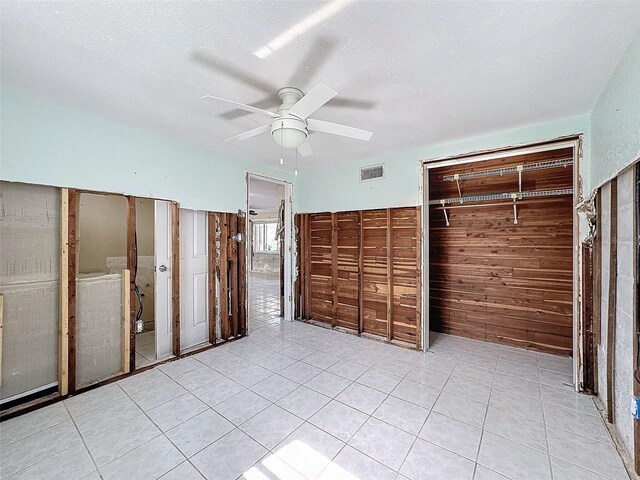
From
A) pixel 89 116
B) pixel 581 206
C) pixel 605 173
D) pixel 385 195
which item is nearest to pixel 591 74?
pixel 605 173

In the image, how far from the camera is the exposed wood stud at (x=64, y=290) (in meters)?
2.30

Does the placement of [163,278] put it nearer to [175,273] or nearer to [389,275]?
[175,273]

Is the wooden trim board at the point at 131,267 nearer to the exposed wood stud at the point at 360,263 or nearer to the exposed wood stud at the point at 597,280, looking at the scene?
the exposed wood stud at the point at 360,263

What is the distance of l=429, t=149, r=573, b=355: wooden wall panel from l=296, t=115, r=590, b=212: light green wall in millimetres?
686

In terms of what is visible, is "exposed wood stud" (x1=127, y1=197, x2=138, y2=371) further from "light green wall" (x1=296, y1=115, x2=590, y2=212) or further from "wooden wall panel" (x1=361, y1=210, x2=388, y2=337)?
"wooden wall panel" (x1=361, y1=210, x2=388, y2=337)

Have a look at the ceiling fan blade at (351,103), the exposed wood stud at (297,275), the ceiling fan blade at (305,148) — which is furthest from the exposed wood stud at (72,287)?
the exposed wood stud at (297,275)

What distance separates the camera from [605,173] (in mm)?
1939

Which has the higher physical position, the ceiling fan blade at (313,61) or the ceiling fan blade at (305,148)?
the ceiling fan blade at (313,61)

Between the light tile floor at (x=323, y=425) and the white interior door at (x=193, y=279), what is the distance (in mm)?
482

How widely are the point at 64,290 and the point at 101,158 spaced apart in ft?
4.03

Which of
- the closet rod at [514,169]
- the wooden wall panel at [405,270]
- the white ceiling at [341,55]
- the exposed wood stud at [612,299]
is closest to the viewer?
the white ceiling at [341,55]

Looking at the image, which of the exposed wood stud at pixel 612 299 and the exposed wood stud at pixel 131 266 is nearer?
the exposed wood stud at pixel 612 299

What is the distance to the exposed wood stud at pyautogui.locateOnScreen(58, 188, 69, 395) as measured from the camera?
230 centimetres

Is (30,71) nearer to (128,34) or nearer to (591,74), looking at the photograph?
(128,34)
